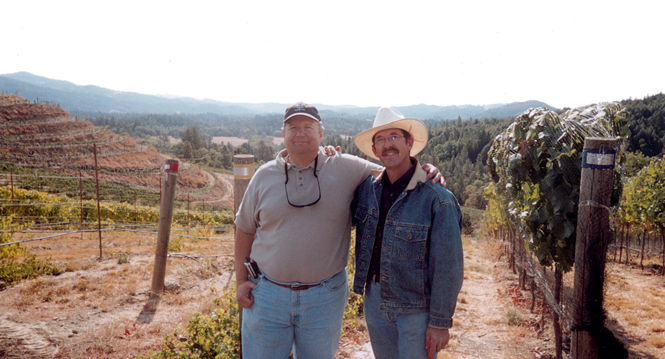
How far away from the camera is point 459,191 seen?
232 feet

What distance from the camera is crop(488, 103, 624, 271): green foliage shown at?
455 cm

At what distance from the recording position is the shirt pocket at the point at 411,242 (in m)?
2.19

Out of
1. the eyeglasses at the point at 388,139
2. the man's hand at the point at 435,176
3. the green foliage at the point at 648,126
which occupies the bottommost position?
the man's hand at the point at 435,176

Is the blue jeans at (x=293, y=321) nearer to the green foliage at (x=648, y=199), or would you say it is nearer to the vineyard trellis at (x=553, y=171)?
the vineyard trellis at (x=553, y=171)

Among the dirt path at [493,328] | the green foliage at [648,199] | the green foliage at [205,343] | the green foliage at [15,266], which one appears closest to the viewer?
the green foliage at [205,343]

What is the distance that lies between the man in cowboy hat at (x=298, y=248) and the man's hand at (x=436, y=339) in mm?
593

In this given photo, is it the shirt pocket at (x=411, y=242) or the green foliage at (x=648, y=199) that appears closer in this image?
the shirt pocket at (x=411, y=242)

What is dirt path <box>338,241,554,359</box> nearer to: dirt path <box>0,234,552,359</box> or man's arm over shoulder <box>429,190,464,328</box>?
dirt path <box>0,234,552,359</box>

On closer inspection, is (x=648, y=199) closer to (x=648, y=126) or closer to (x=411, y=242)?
(x=411, y=242)

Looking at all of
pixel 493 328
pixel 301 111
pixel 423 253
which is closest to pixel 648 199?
pixel 493 328

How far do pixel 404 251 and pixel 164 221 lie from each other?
4.44 m

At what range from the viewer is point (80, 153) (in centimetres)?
6234

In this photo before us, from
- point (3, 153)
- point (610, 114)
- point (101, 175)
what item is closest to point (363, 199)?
point (610, 114)

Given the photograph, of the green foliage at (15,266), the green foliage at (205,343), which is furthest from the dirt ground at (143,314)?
the green foliage at (205,343)
